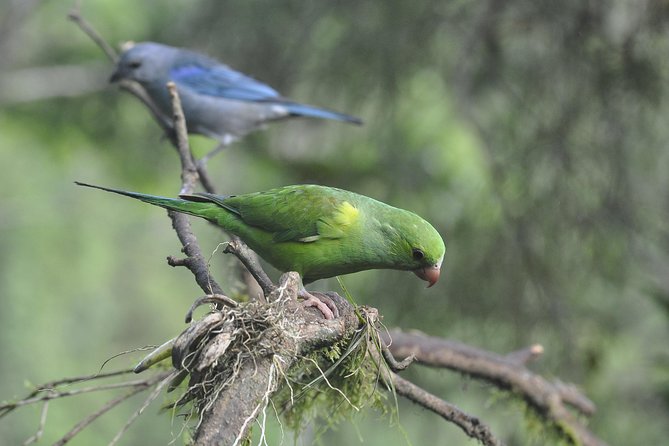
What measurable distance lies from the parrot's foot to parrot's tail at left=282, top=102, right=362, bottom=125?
296cm

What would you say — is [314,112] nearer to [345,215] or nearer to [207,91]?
[207,91]

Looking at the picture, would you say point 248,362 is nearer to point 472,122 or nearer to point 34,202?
point 472,122

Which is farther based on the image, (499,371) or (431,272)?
(499,371)

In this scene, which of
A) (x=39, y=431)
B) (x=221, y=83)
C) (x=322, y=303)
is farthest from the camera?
(x=221, y=83)

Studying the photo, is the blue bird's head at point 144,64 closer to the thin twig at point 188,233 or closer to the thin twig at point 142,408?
the thin twig at point 188,233

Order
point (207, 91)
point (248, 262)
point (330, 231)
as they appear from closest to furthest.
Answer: point (248, 262) → point (330, 231) → point (207, 91)

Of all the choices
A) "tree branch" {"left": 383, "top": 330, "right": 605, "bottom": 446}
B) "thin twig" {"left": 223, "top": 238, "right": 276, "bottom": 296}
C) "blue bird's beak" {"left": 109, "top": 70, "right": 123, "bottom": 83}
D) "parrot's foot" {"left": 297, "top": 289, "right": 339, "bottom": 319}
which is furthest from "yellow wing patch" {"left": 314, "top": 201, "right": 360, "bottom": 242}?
"blue bird's beak" {"left": 109, "top": 70, "right": 123, "bottom": 83}

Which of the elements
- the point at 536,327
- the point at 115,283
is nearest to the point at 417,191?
the point at 536,327

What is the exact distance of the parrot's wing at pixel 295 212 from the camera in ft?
10.2

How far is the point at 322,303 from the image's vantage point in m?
2.34

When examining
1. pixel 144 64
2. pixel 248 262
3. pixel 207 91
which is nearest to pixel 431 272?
pixel 248 262

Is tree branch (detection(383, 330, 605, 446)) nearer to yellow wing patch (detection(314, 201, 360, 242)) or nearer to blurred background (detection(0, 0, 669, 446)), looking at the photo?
yellow wing patch (detection(314, 201, 360, 242))

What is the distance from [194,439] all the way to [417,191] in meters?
4.22

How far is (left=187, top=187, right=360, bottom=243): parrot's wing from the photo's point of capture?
312 cm
